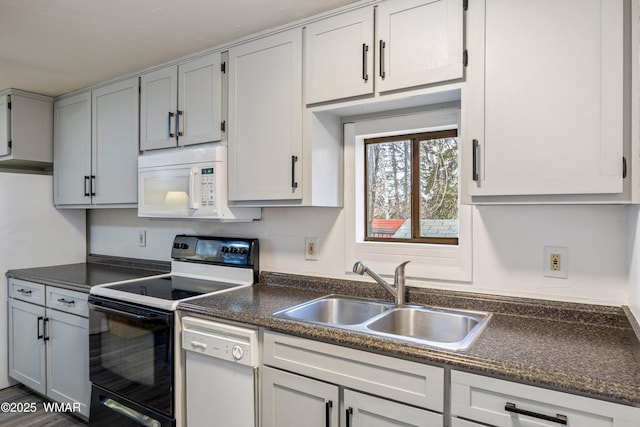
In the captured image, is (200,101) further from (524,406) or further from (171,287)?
(524,406)

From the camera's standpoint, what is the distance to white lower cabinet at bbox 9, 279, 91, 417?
237 centimetres

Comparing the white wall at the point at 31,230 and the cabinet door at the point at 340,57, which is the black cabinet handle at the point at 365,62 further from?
the white wall at the point at 31,230

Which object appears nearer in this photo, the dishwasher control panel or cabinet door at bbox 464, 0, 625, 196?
cabinet door at bbox 464, 0, 625, 196

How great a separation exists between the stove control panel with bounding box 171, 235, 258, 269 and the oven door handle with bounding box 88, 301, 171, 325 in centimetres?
55

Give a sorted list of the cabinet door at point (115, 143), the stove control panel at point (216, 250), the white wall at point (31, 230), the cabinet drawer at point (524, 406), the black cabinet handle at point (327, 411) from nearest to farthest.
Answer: the cabinet drawer at point (524, 406) < the black cabinet handle at point (327, 411) < the stove control panel at point (216, 250) < the cabinet door at point (115, 143) < the white wall at point (31, 230)

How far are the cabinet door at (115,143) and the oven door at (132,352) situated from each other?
81cm

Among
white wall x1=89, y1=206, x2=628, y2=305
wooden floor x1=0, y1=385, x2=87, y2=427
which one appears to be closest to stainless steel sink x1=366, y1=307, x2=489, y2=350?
white wall x1=89, y1=206, x2=628, y2=305

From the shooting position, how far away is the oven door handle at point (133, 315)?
6.03 feet

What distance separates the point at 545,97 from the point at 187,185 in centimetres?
177

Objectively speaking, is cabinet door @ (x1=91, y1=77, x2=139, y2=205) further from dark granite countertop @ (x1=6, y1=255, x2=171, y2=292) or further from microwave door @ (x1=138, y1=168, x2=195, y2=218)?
dark granite countertop @ (x1=6, y1=255, x2=171, y2=292)

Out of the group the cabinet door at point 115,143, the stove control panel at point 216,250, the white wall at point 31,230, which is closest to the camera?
the stove control panel at point 216,250

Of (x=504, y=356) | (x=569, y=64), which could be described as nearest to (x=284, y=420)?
(x=504, y=356)

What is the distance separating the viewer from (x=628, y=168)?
1.19 m

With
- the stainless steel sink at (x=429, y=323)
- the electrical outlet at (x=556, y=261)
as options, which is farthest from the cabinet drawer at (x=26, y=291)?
the electrical outlet at (x=556, y=261)
